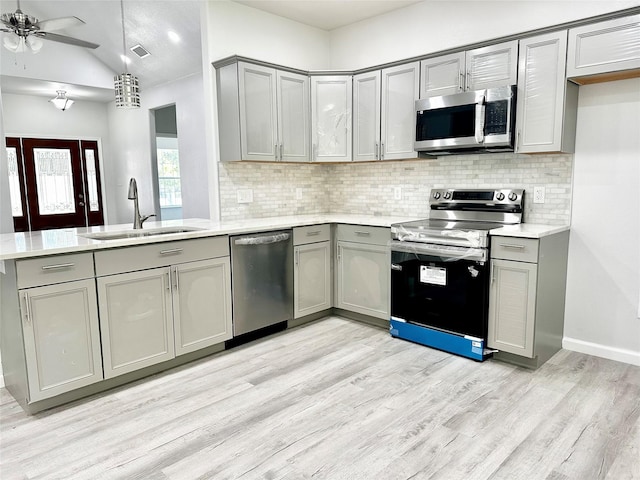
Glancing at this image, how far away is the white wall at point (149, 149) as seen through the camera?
575 centimetres

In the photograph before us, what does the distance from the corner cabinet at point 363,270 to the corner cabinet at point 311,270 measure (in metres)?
0.10

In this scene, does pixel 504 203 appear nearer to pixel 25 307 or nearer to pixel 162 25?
pixel 25 307

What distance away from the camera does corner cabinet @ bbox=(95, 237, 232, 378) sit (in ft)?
8.31

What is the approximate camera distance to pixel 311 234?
368cm

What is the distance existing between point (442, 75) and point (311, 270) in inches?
74.0

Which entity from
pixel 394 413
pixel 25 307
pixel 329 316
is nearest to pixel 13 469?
pixel 25 307

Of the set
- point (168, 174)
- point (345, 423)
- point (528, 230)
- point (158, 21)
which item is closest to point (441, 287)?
point (528, 230)

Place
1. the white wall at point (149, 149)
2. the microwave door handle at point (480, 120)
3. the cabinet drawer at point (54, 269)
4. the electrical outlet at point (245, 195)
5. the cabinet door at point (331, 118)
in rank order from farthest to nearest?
1. the white wall at point (149, 149)
2. the cabinet door at point (331, 118)
3. the electrical outlet at point (245, 195)
4. the microwave door handle at point (480, 120)
5. the cabinet drawer at point (54, 269)

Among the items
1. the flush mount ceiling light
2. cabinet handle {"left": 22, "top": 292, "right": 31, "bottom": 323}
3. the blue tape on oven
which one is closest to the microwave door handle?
the blue tape on oven

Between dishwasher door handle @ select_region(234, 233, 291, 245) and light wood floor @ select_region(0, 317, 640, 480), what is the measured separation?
0.84 meters

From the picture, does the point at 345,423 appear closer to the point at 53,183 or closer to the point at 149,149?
the point at 149,149

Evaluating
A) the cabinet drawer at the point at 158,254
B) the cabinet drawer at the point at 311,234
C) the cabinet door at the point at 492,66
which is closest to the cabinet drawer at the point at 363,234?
the cabinet drawer at the point at 311,234

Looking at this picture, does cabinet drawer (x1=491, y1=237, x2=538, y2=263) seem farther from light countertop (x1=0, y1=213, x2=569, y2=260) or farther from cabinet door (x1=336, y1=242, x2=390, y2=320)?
cabinet door (x1=336, y1=242, x2=390, y2=320)

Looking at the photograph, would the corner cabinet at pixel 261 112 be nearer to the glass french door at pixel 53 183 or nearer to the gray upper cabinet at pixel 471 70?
the gray upper cabinet at pixel 471 70
